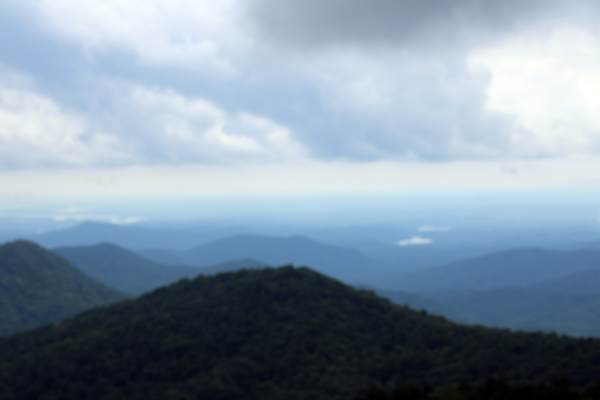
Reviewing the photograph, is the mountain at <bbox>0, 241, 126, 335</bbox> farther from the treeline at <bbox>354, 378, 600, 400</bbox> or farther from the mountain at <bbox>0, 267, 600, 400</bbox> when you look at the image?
the treeline at <bbox>354, 378, 600, 400</bbox>

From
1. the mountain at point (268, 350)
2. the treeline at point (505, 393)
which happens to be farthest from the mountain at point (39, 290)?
the treeline at point (505, 393)

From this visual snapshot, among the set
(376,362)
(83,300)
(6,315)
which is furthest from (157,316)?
(83,300)

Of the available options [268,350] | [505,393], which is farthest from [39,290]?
[505,393]

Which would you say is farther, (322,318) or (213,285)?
(213,285)

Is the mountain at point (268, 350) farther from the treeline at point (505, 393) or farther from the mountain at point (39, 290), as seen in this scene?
the mountain at point (39, 290)

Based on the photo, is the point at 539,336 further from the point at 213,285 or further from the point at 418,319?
the point at 213,285

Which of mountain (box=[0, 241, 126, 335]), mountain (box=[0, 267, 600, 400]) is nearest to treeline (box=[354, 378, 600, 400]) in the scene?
mountain (box=[0, 267, 600, 400])
